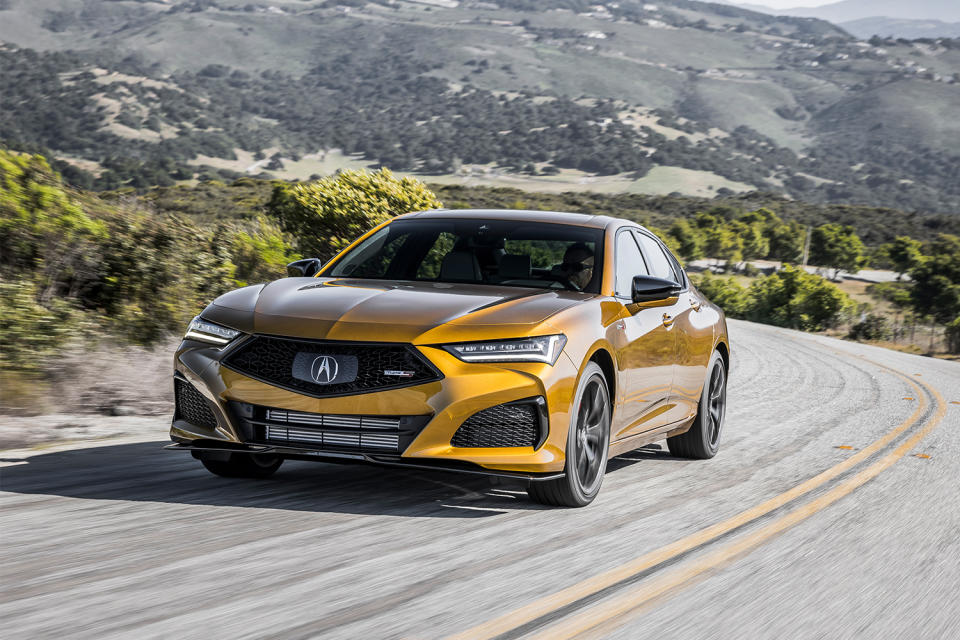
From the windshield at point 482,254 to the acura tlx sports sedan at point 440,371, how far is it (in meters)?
0.02

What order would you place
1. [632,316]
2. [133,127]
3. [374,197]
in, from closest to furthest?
[632,316], [374,197], [133,127]

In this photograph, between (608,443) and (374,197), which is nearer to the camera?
(608,443)

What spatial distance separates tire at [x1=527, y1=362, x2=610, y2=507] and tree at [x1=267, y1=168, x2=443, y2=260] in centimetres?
1250

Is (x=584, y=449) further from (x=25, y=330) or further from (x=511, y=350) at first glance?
(x=25, y=330)

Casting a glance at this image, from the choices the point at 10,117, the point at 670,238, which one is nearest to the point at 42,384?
the point at 670,238

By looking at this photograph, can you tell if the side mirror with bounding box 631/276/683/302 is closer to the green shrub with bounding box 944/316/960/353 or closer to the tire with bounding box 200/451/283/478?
the tire with bounding box 200/451/283/478

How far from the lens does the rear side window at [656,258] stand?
7546mm

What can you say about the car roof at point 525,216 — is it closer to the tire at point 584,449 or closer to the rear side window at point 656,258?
the rear side window at point 656,258

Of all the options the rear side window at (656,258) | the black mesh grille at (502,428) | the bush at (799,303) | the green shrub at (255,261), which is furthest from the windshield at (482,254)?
the bush at (799,303)

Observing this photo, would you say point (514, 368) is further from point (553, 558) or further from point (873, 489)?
point (873, 489)

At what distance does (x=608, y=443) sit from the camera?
20.1 feet

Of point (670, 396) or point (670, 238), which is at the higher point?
point (670, 396)

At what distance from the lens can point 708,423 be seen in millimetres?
8328

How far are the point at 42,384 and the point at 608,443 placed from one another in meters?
4.45
